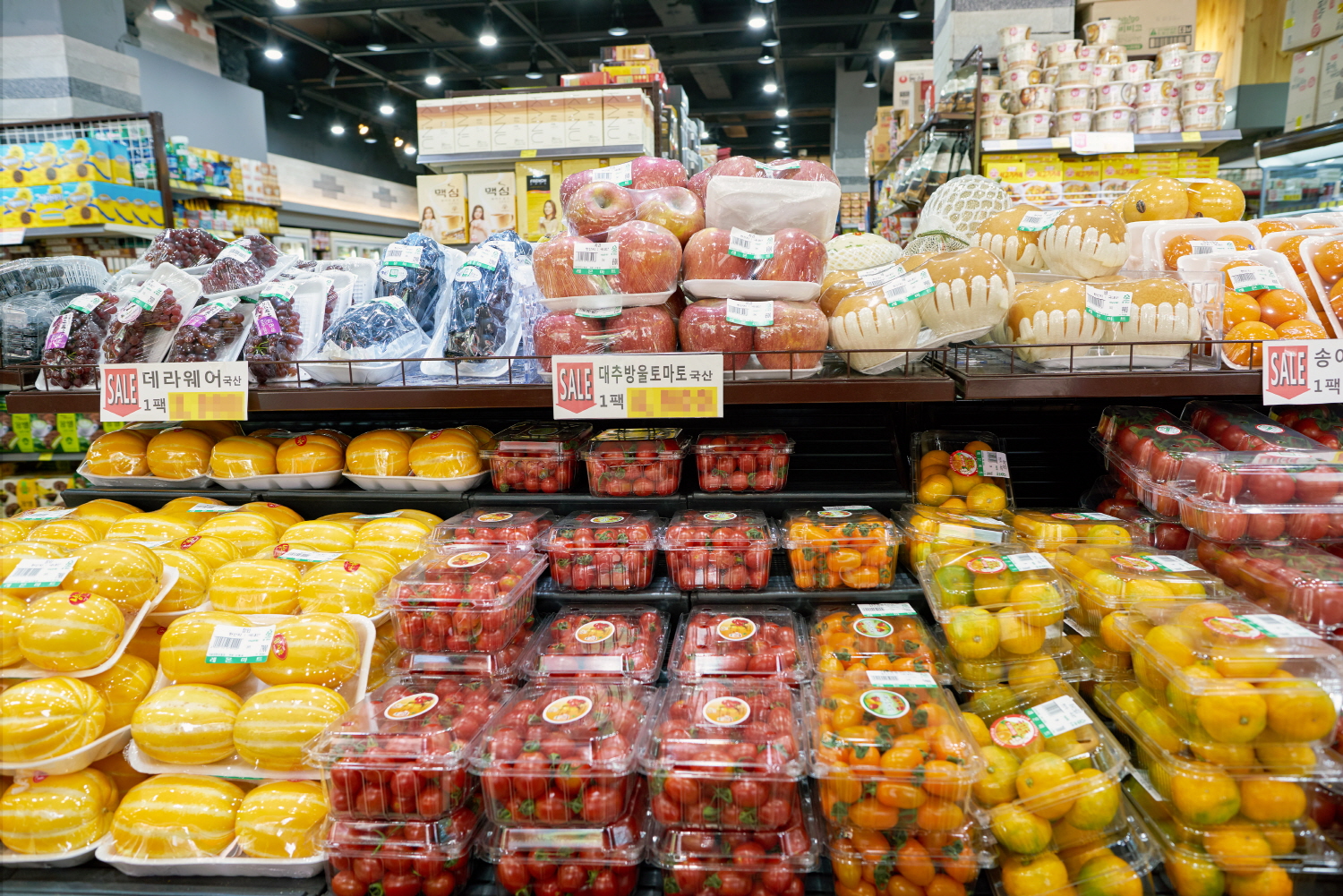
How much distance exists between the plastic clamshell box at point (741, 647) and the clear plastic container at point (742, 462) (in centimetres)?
28

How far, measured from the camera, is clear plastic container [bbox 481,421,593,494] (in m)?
1.61

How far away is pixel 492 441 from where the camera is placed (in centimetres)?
170

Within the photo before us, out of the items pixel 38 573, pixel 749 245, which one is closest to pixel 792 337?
pixel 749 245

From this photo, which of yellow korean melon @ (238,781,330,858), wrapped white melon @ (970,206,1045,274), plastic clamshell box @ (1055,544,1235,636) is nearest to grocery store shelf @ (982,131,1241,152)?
wrapped white melon @ (970,206,1045,274)

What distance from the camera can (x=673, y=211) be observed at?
1509mm

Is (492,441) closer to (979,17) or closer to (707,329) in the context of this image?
(707,329)

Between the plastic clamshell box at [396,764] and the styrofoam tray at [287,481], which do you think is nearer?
the plastic clamshell box at [396,764]

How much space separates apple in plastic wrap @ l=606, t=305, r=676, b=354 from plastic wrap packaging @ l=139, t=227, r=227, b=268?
3.88 feet

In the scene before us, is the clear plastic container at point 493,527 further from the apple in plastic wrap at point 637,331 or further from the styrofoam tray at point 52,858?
the styrofoam tray at point 52,858

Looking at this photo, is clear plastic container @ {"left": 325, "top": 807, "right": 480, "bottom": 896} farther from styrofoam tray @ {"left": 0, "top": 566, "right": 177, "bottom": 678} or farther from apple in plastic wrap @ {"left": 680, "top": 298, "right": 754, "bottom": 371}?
apple in plastic wrap @ {"left": 680, "top": 298, "right": 754, "bottom": 371}

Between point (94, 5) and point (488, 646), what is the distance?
20.8ft

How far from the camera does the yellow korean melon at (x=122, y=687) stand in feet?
4.00

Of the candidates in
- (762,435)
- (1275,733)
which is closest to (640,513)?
(762,435)

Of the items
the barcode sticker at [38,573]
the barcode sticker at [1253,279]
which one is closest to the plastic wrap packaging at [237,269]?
the barcode sticker at [38,573]
